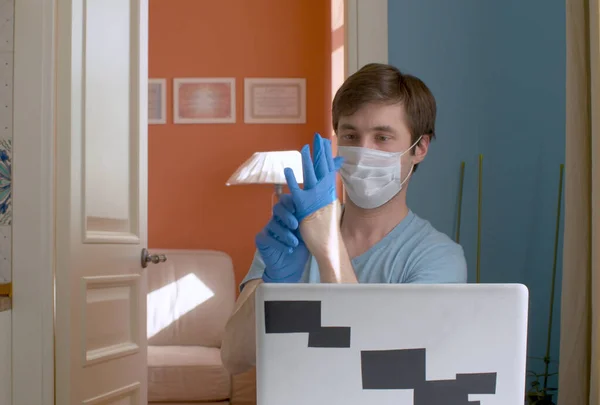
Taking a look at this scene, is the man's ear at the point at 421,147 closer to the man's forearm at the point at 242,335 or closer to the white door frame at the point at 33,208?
the man's forearm at the point at 242,335

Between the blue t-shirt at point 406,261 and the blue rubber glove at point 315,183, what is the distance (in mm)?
243

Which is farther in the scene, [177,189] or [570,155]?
[177,189]

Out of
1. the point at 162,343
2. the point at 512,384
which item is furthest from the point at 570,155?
the point at 162,343

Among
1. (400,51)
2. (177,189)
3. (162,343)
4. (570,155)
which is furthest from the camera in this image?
(177,189)

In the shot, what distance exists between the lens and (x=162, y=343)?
13.8 feet

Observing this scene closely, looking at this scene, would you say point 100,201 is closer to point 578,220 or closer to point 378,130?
point 378,130

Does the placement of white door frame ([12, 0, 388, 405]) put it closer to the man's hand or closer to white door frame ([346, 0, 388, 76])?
white door frame ([346, 0, 388, 76])

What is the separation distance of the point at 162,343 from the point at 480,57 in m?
2.51

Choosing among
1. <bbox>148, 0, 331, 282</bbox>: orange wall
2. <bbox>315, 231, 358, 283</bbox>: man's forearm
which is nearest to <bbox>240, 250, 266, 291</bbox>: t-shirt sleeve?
<bbox>315, 231, 358, 283</bbox>: man's forearm

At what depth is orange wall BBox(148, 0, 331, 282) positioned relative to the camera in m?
4.78

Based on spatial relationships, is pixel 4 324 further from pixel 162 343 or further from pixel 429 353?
pixel 162 343

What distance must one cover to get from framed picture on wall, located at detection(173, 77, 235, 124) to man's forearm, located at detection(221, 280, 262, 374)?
345cm

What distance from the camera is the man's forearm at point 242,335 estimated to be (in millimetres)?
1363

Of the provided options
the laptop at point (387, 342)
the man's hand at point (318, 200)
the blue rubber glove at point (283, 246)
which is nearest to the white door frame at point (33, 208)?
the blue rubber glove at point (283, 246)
